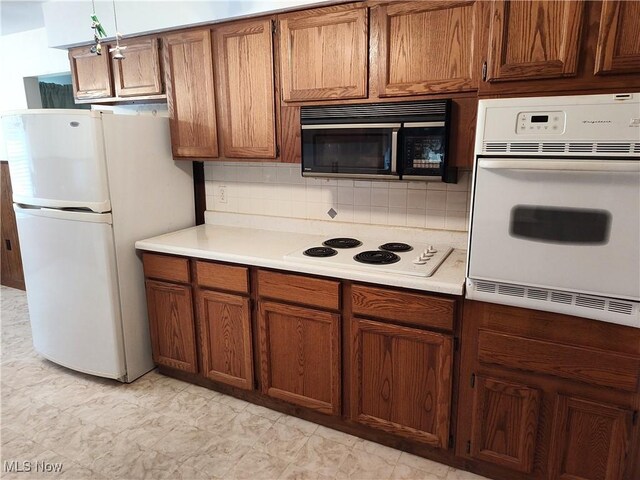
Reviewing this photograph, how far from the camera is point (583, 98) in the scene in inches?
55.6

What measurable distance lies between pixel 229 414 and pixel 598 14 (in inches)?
94.5

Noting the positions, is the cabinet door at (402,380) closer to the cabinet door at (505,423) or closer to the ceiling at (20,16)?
the cabinet door at (505,423)

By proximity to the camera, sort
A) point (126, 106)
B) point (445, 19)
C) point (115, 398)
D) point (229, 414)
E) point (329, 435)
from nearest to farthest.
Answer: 1. point (445, 19)
2. point (329, 435)
3. point (229, 414)
4. point (115, 398)
5. point (126, 106)

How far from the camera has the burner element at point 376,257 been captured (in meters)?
2.00

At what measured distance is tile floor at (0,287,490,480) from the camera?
197 centimetres

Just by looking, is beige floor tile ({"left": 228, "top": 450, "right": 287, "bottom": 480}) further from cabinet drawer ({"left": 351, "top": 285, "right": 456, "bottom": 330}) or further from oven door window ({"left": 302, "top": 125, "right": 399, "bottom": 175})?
oven door window ({"left": 302, "top": 125, "right": 399, "bottom": 175})

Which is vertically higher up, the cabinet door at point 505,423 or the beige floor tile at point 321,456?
the cabinet door at point 505,423

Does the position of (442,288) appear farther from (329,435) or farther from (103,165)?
(103,165)

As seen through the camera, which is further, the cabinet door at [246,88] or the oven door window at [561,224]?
the cabinet door at [246,88]

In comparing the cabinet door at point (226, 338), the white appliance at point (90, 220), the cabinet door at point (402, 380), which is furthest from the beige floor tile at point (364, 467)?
the white appliance at point (90, 220)

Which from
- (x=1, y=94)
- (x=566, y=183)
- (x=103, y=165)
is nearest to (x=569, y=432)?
(x=566, y=183)

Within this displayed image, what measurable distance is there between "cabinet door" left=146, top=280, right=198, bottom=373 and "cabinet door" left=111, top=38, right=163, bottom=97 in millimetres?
1202

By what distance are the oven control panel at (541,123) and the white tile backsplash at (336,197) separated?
76 centimetres

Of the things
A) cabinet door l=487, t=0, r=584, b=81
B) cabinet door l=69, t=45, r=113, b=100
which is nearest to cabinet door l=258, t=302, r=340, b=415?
cabinet door l=487, t=0, r=584, b=81
